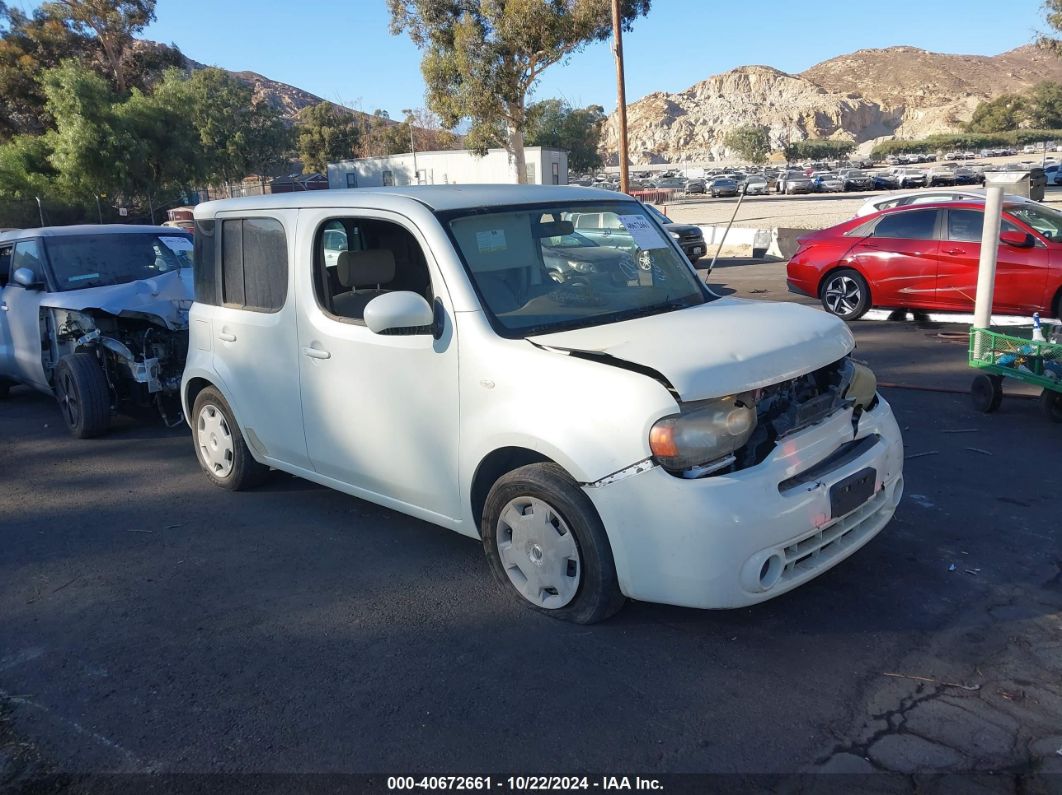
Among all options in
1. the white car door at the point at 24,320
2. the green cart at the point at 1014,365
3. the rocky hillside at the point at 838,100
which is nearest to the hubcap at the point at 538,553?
the green cart at the point at 1014,365

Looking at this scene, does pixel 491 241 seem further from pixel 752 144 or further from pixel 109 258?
pixel 752 144

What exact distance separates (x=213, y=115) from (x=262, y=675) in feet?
184

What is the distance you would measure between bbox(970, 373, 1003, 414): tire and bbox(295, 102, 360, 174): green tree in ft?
236

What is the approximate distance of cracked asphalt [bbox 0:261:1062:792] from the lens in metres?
2.88

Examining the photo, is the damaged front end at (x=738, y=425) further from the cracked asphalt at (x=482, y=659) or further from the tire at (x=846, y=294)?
the tire at (x=846, y=294)

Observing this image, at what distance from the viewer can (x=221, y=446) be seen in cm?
564

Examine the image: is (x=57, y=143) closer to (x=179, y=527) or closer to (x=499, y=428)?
(x=179, y=527)

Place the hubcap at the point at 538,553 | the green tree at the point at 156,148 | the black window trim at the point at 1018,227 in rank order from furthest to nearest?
the green tree at the point at 156,148, the black window trim at the point at 1018,227, the hubcap at the point at 538,553

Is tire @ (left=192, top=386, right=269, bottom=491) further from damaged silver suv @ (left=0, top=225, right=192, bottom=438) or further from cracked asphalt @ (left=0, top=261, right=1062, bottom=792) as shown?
damaged silver suv @ (left=0, top=225, right=192, bottom=438)

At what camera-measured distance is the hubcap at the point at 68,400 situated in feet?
23.5

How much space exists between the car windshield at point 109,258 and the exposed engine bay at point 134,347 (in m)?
0.43

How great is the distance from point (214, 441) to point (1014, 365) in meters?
5.88

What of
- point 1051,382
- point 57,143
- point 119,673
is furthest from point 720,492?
point 57,143

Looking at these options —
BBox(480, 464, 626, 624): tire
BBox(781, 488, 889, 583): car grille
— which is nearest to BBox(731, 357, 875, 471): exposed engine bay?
BBox(781, 488, 889, 583): car grille
